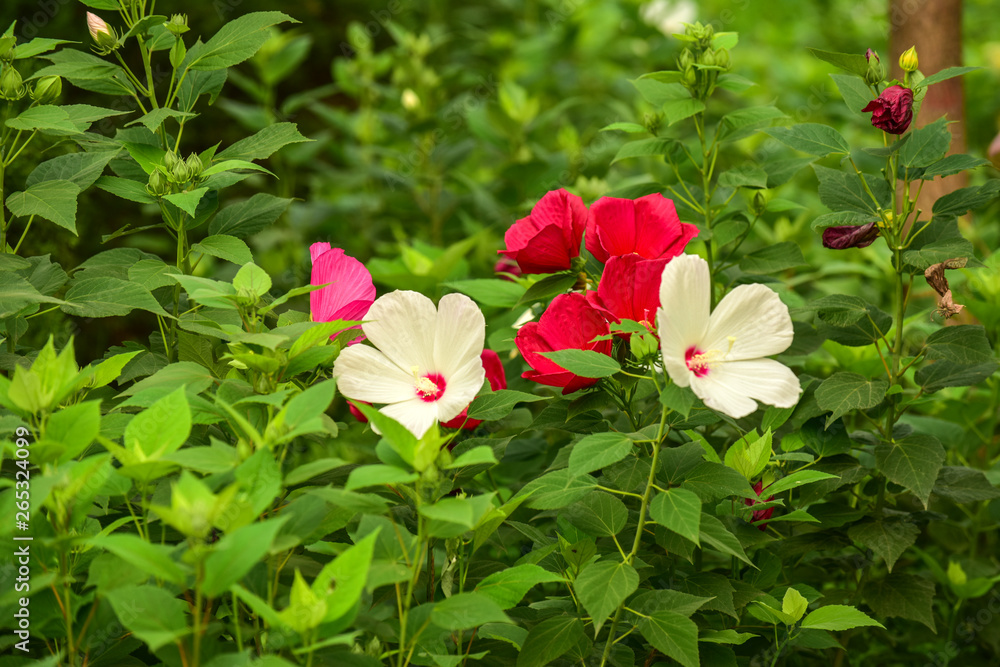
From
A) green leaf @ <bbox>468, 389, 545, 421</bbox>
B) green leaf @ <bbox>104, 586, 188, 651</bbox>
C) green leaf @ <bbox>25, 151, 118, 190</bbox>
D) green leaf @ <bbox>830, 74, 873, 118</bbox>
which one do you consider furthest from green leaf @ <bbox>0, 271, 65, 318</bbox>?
green leaf @ <bbox>830, 74, 873, 118</bbox>

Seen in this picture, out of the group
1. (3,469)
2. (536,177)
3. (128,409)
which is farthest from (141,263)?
(536,177)

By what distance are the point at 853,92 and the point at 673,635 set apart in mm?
844

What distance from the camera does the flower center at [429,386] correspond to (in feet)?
3.37

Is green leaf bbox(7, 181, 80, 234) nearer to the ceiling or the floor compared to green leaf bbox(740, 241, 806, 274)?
nearer to the ceiling

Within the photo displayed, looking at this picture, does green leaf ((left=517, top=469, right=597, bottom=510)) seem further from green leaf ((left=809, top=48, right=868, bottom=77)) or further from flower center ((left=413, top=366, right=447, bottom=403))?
green leaf ((left=809, top=48, right=868, bottom=77))

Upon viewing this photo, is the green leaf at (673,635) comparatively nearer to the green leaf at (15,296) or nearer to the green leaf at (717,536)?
the green leaf at (717,536)

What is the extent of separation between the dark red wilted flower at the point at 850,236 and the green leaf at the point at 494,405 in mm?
529

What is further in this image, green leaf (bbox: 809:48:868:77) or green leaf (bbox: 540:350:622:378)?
green leaf (bbox: 809:48:868:77)

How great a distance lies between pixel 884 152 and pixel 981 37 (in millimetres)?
4618

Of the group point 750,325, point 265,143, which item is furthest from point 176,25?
point 750,325

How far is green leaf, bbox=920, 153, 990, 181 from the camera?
1.13 m

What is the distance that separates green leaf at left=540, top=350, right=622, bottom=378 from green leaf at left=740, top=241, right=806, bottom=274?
0.57 metres

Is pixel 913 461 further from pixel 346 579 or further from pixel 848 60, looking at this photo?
pixel 346 579

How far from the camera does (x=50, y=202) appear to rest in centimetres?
109
